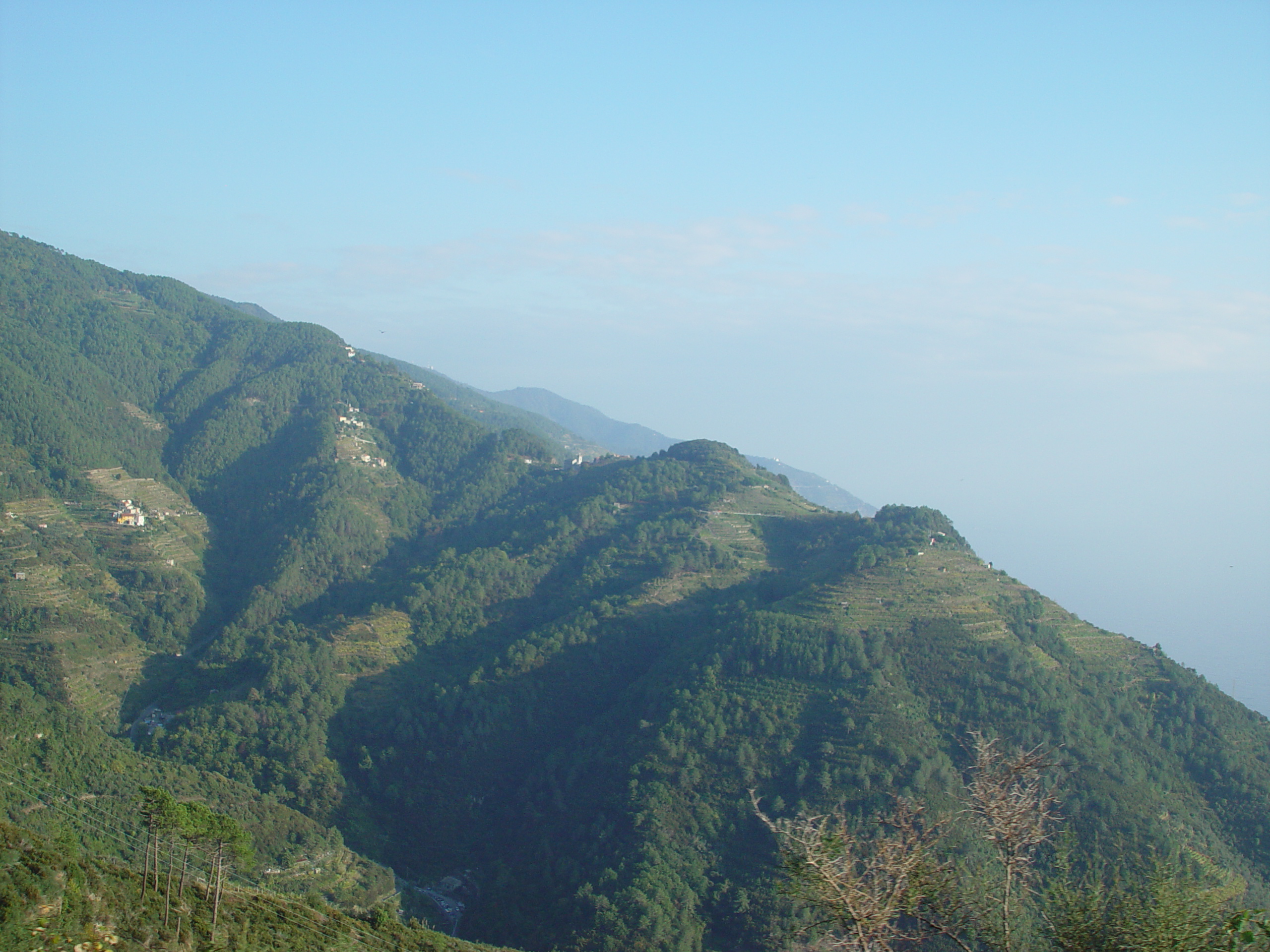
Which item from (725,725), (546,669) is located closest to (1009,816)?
(725,725)

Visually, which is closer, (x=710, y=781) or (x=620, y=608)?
(x=710, y=781)

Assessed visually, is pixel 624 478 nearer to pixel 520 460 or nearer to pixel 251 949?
pixel 520 460

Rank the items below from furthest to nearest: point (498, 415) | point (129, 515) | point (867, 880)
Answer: point (498, 415)
point (129, 515)
point (867, 880)

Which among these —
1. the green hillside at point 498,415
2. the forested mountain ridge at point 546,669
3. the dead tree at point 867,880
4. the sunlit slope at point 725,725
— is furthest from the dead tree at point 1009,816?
the green hillside at point 498,415

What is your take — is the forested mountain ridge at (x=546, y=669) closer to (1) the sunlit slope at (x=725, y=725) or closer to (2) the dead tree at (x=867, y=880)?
(1) the sunlit slope at (x=725, y=725)

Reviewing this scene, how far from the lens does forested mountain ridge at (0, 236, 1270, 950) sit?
40.6 metres

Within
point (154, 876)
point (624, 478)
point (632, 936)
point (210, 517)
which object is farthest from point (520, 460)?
point (154, 876)

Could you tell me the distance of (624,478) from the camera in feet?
286

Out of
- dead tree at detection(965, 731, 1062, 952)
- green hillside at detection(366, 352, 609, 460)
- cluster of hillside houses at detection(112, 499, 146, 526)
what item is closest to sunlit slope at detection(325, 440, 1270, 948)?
cluster of hillside houses at detection(112, 499, 146, 526)

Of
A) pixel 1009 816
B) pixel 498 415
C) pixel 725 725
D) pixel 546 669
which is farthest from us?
pixel 498 415

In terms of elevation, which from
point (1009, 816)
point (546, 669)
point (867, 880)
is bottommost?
point (546, 669)

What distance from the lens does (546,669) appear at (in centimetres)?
5888

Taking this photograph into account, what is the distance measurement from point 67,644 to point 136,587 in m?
11.8

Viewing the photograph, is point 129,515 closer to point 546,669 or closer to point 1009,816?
point 546,669
